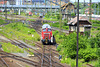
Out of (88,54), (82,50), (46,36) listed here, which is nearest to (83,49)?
(82,50)

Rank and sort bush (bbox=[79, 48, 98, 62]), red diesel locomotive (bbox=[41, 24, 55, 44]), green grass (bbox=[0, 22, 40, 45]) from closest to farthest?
bush (bbox=[79, 48, 98, 62]) → red diesel locomotive (bbox=[41, 24, 55, 44]) → green grass (bbox=[0, 22, 40, 45])

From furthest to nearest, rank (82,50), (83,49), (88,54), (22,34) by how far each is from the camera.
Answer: (22,34) → (83,49) → (82,50) → (88,54)

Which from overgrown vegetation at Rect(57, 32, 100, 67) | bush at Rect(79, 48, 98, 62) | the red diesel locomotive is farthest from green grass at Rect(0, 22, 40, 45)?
bush at Rect(79, 48, 98, 62)

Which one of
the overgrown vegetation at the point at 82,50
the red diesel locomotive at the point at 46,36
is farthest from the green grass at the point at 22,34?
the overgrown vegetation at the point at 82,50

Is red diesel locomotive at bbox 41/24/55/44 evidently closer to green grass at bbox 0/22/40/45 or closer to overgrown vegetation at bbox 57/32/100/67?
green grass at bbox 0/22/40/45

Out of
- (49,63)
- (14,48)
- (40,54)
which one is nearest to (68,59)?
(49,63)

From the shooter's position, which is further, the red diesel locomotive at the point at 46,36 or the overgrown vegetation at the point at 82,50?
the red diesel locomotive at the point at 46,36

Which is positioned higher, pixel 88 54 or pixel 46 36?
pixel 46 36

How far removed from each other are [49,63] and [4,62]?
4.36 m

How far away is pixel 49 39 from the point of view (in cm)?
2825

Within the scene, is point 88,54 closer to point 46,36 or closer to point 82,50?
point 82,50

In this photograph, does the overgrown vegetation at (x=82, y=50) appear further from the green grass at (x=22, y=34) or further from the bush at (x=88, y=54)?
the green grass at (x=22, y=34)

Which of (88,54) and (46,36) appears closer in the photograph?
(88,54)

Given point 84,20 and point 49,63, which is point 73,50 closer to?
point 49,63
